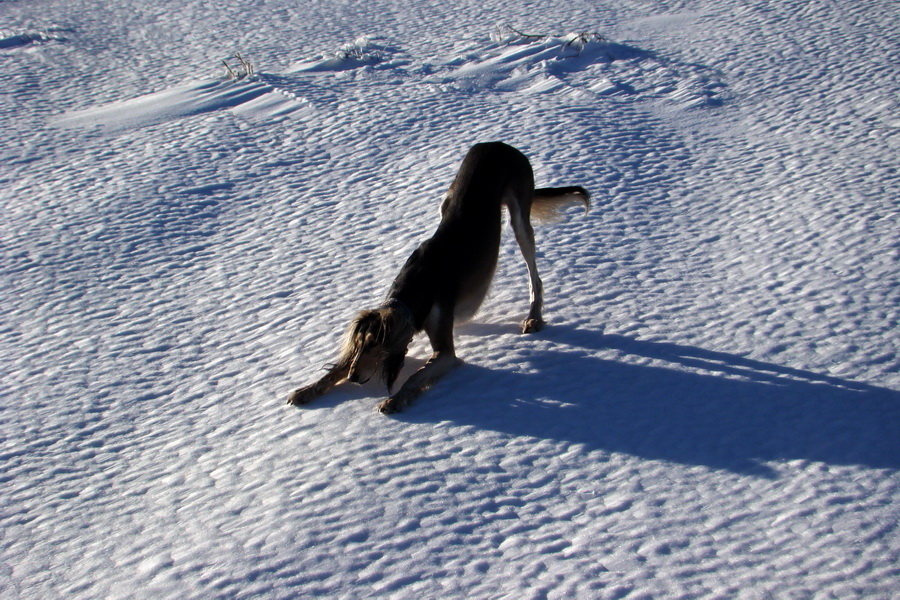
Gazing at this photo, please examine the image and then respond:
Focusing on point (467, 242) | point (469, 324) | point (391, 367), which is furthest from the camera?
point (469, 324)

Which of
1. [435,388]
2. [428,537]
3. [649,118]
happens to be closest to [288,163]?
[649,118]

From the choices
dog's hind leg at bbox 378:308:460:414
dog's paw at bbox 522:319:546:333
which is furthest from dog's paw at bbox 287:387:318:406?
dog's paw at bbox 522:319:546:333

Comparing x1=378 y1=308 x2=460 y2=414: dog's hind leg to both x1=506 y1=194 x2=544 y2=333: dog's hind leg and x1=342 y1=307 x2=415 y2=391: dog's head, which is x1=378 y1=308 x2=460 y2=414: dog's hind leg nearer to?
x1=342 y1=307 x2=415 y2=391: dog's head

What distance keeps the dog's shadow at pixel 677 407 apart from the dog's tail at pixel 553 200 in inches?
42.6

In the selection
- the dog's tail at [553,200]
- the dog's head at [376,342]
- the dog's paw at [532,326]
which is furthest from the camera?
the dog's tail at [553,200]

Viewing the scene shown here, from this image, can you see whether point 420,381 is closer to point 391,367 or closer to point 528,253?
point 391,367

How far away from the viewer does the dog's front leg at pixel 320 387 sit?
4.57m

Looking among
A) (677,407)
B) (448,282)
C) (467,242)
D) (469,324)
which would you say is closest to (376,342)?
(448,282)

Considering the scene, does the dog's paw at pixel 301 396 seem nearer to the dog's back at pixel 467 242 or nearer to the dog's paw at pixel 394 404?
the dog's paw at pixel 394 404

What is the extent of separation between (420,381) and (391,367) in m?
0.19

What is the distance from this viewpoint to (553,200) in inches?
223

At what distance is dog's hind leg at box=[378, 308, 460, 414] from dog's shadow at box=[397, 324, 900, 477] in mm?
70

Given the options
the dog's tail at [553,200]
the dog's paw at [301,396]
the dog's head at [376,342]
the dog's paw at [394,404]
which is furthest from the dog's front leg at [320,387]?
the dog's tail at [553,200]

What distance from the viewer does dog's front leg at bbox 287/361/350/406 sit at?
4.57 m
